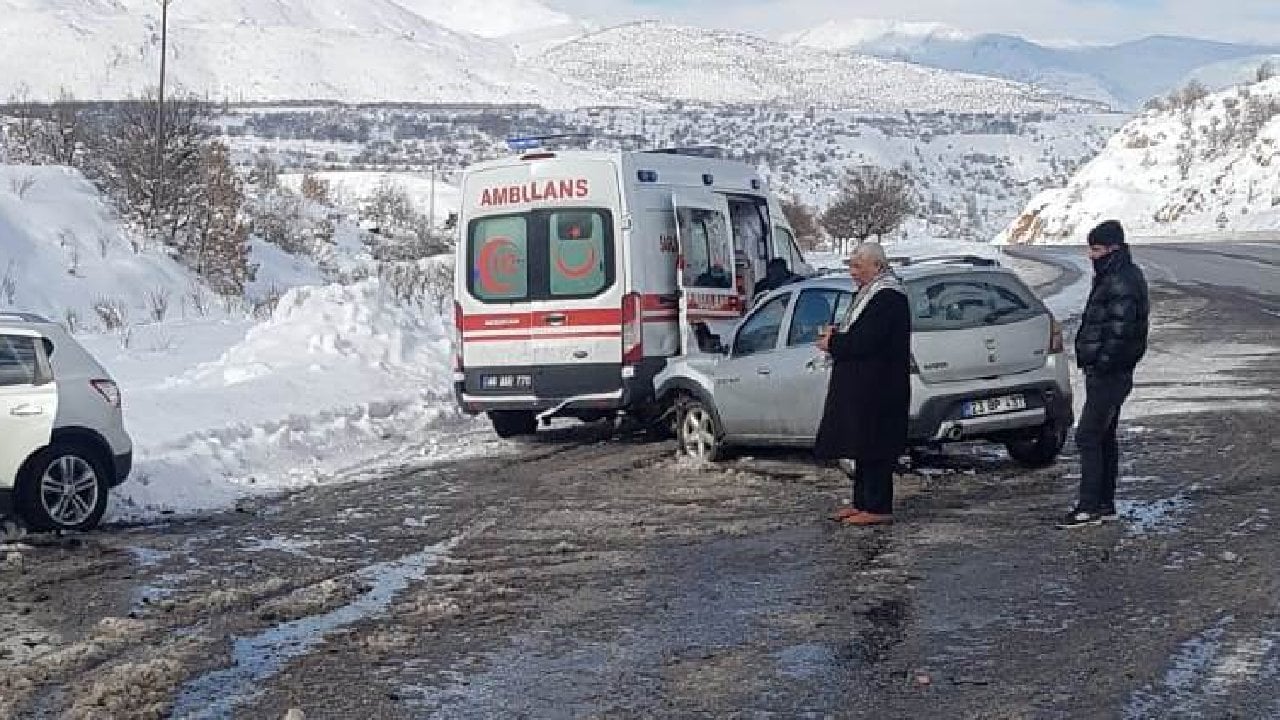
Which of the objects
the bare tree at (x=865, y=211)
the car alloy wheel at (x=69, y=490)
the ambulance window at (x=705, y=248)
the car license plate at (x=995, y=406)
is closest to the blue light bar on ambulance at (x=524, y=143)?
the ambulance window at (x=705, y=248)

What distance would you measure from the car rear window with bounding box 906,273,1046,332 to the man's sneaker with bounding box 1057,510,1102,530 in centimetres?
207

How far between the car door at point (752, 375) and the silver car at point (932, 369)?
11 millimetres

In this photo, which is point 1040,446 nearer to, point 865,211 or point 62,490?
point 62,490

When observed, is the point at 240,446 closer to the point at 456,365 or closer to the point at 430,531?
the point at 456,365

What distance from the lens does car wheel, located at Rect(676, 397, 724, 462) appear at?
499 inches

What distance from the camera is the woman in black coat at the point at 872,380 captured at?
977 cm

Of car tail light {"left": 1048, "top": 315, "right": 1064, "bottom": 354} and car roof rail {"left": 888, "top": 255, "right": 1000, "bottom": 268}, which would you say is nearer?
car tail light {"left": 1048, "top": 315, "right": 1064, "bottom": 354}

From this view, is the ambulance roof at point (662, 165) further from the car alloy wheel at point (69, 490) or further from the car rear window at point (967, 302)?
the car alloy wheel at point (69, 490)

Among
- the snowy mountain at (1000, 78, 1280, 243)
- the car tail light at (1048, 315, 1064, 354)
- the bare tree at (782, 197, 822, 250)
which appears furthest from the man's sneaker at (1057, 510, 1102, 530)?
the snowy mountain at (1000, 78, 1280, 243)

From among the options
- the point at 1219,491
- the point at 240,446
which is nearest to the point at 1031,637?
the point at 1219,491

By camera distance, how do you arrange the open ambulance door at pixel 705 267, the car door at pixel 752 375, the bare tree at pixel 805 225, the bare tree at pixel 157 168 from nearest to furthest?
the car door at pixel 752 375
the open ambulance door at pixel 705 267
the bare tree at pixel 157 168
the bare tree at pixel 805 225

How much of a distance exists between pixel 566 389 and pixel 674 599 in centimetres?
603

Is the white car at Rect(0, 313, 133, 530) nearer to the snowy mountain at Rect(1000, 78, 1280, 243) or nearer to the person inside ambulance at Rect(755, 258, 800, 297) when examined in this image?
the person inside ambulance at Rect(755, 258, 800, 297)

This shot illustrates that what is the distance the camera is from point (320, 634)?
7.43 metres
